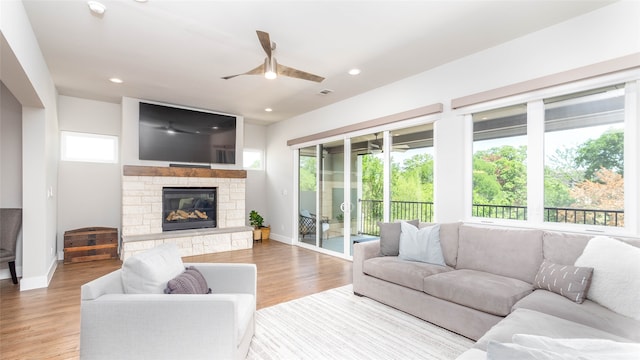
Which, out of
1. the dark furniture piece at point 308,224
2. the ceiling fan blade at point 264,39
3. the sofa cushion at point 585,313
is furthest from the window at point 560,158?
the dark furniture piece at point 308,224

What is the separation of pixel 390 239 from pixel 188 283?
224cm

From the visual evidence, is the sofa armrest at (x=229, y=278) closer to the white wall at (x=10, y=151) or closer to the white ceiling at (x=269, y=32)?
the white ceiling at (x=269, y=32)

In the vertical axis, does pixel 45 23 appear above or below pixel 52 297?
above

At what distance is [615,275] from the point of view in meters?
1.94

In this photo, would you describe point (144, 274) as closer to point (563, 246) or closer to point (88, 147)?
point (563, 246)

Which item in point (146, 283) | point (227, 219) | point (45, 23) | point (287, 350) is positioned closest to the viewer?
point (146, 283)

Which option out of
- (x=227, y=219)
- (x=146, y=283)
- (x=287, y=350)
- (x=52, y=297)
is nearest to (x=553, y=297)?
(x=287, y=350)

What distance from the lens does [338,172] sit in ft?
17.7

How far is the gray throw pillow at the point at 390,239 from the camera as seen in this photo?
3.41m

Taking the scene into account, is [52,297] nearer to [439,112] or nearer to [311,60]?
[311,60]

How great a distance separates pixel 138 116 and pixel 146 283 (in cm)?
445

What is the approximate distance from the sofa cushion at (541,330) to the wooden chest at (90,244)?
5.57 m

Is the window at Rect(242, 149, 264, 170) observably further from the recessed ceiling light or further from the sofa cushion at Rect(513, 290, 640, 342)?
the sofa cushion at Rect(513, 290, 640, 342)

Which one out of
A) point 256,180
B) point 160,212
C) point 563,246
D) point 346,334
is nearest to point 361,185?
point 346,334
